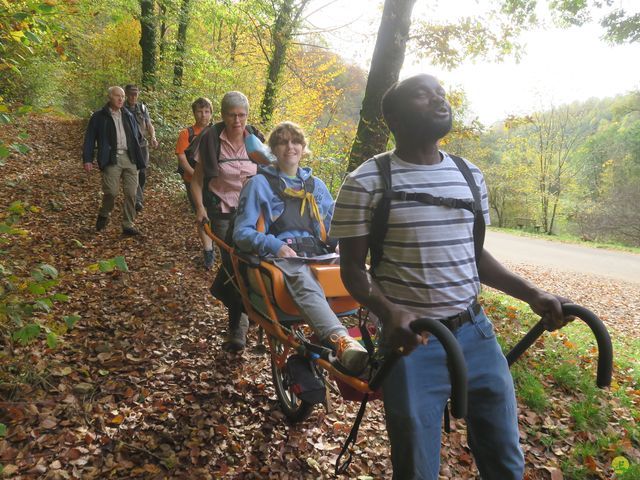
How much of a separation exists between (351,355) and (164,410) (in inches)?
77.4

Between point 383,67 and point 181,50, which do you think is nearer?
point 383,67

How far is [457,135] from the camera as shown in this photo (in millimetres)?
7320

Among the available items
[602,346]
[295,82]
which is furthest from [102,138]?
[295,82]

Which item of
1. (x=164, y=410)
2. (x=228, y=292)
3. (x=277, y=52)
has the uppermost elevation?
(x=277, y=52)

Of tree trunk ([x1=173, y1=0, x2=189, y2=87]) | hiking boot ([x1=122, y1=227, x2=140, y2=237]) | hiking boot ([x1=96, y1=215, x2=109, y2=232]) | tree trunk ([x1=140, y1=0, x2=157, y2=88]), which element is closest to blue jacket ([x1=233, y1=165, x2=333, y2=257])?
hiking boot ([x1=122, y1=227, x2=140, y2=237])

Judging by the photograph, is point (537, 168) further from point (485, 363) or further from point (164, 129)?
point (485, 363)

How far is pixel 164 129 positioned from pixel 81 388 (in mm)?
10186

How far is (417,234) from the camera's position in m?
1.75

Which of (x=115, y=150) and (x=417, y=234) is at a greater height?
(x=417, y=234)

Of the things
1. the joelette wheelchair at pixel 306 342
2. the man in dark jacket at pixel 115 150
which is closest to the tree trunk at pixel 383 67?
the joelette wheelchair at pixel 306 342

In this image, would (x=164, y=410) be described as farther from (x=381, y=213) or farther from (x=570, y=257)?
(x=570, y=257)

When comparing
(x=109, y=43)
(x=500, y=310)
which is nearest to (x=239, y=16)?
(x=109, y=43)

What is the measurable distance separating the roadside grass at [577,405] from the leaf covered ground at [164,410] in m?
0.03

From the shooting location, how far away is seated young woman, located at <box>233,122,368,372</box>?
3268 millimetres
